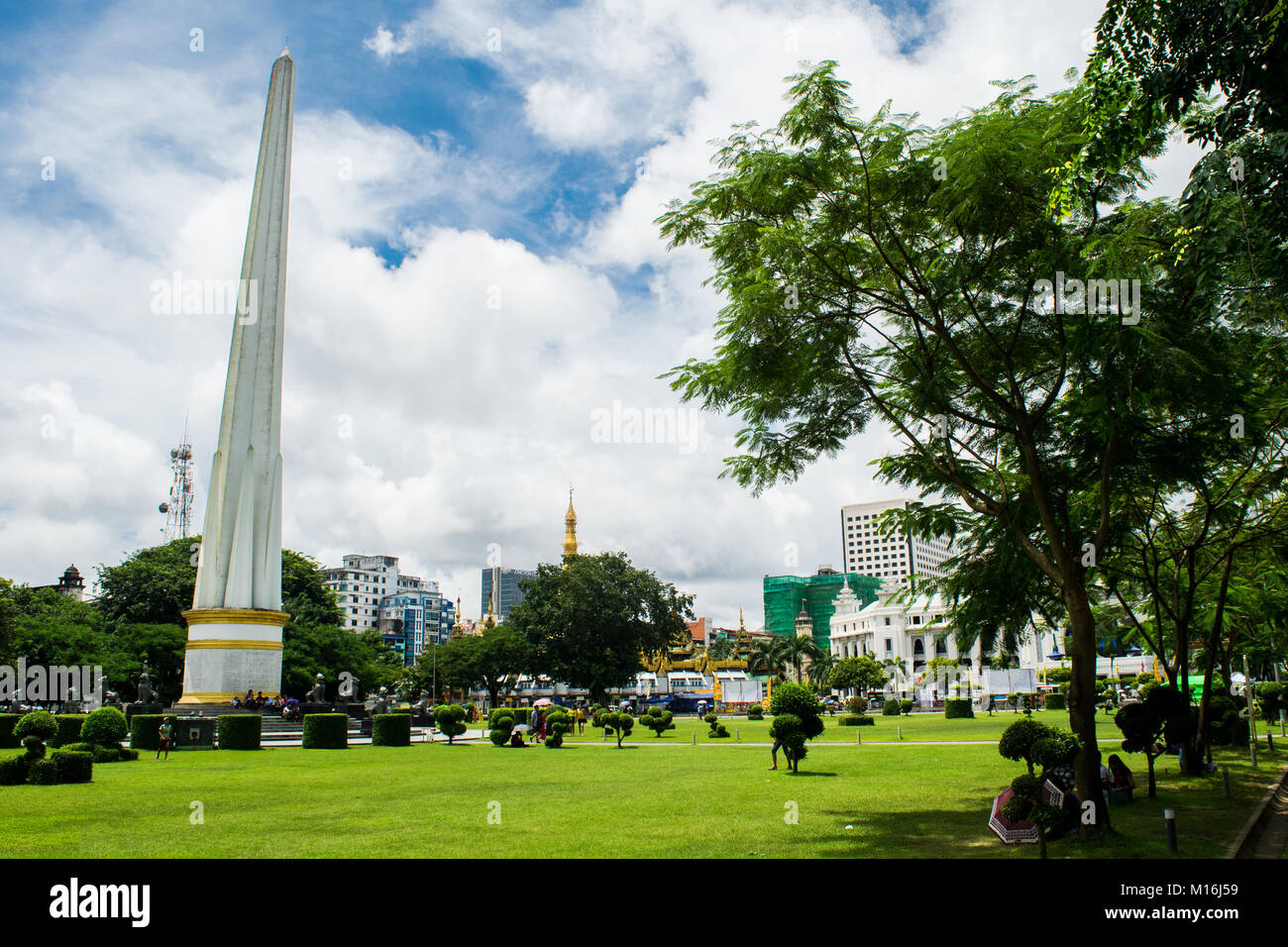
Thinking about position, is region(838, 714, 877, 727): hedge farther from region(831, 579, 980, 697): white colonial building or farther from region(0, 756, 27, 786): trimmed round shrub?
region(831, 579, 980, 697): white colonial building

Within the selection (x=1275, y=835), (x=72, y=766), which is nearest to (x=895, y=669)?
(x=1275, y=835)

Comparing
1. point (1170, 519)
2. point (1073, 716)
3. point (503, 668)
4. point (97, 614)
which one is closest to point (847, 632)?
point (503, 668)

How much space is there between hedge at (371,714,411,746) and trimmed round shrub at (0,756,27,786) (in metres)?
14.9

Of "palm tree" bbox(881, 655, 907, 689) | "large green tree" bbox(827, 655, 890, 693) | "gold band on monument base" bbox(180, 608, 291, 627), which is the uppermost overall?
"gold band on monument base" bbox(180, 608, 291, 627)

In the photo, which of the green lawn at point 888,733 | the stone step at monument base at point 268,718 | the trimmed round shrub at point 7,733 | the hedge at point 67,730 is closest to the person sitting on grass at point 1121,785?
the green lawn at point 888,733

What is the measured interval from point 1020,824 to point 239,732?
24.7m

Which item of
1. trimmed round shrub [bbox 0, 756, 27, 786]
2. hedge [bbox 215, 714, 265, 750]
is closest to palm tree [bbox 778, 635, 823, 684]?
hedge [bbox 215, 714, 265, 750]

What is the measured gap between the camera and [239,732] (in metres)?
27.6

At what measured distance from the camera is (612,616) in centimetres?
6762

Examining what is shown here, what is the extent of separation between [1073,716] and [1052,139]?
25.9 feet

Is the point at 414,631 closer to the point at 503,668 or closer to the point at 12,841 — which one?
the point at 503,668

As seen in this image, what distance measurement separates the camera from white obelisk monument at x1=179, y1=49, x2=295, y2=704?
33031 millimetres
